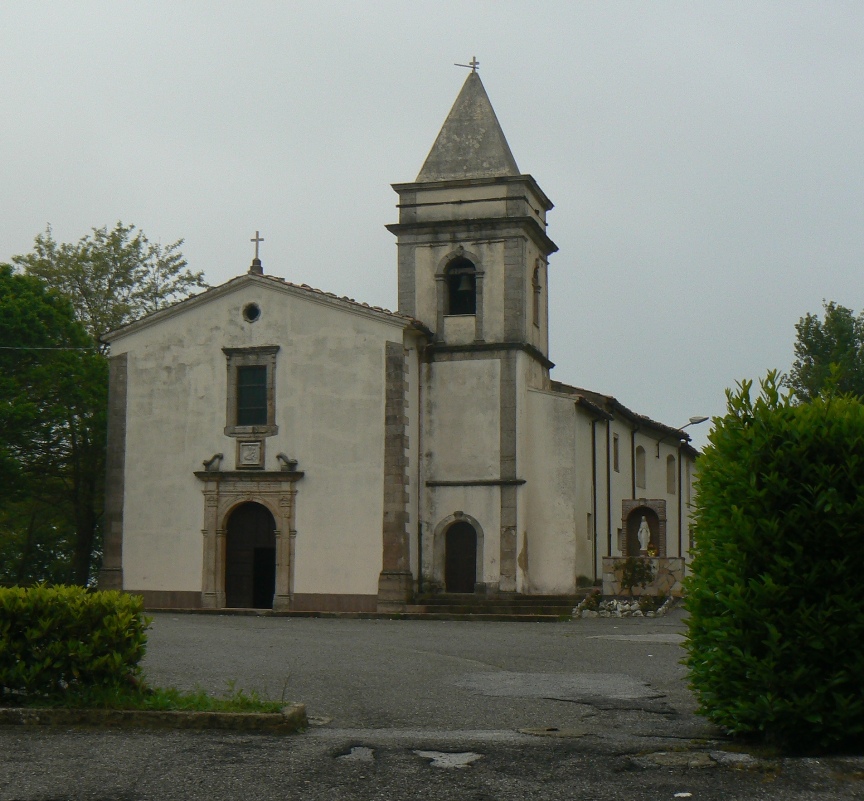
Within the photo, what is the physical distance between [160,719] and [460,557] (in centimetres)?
2100

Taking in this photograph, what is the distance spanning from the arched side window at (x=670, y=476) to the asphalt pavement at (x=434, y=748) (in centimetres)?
2972

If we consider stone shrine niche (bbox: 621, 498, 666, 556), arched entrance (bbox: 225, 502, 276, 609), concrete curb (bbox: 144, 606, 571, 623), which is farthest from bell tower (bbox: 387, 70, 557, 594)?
arched entrance (bbox: 225, 502, 276, 609)

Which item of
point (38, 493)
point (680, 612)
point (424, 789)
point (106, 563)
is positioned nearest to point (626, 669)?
point (424, 789)

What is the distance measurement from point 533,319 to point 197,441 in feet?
29.4

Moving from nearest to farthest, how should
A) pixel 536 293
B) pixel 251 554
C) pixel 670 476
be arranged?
1. pixel 251 554
2. pixel 536 293
3. pixel 670 476

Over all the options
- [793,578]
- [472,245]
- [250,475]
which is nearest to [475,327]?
[472,245]

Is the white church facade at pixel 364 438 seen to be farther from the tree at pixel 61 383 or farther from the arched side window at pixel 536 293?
the tree at pixel 61 383

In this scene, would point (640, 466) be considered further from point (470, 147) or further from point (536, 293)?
point (470, 147)

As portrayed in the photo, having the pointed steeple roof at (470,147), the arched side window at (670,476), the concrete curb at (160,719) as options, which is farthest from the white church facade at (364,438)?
the concrete curb at (160,719)

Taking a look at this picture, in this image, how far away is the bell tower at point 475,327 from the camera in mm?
29797

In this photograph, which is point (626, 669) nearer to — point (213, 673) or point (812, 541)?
point (213, 673)

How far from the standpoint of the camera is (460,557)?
98.4 ft

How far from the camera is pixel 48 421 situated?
36.7 metres

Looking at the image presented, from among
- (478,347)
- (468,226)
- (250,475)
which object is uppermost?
(468,226)
